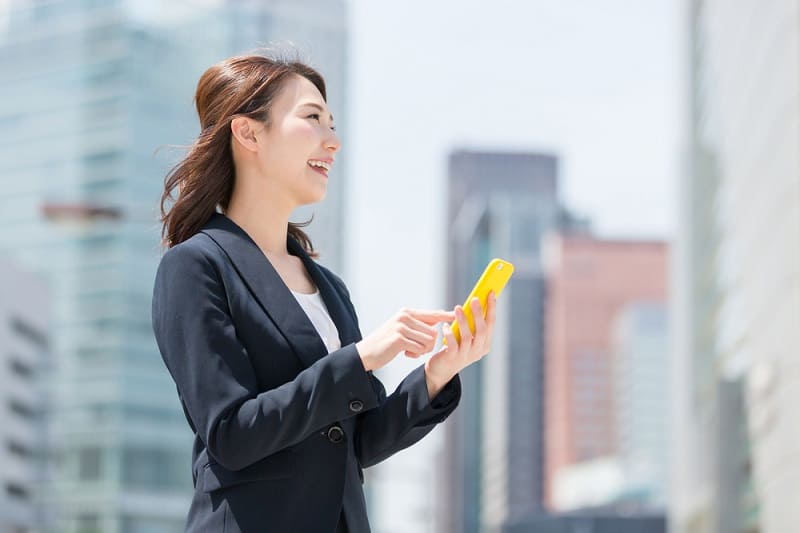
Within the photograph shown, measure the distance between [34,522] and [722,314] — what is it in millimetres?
61328

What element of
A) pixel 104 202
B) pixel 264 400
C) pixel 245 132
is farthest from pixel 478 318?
pixel 104 202

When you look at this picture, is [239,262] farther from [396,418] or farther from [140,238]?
[140,238]

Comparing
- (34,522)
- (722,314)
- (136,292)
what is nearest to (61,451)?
(34,522)

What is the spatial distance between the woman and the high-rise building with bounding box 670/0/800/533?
118ft

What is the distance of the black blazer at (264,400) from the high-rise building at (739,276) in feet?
119

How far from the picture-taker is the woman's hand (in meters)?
2.44

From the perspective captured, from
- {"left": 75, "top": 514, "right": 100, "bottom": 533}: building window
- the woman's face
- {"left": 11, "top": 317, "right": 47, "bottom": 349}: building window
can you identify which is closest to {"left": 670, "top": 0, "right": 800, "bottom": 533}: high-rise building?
the woman's face

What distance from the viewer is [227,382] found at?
241 centimetres

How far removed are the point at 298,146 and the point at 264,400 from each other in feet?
1.96

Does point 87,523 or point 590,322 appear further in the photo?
point 590,322

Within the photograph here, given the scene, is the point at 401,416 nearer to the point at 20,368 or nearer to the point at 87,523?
→ the point at 87,523

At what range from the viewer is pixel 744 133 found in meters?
45.3

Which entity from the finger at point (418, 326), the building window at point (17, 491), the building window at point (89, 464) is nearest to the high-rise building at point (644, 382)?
the building window at point (89, 464)

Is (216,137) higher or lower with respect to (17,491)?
higher
